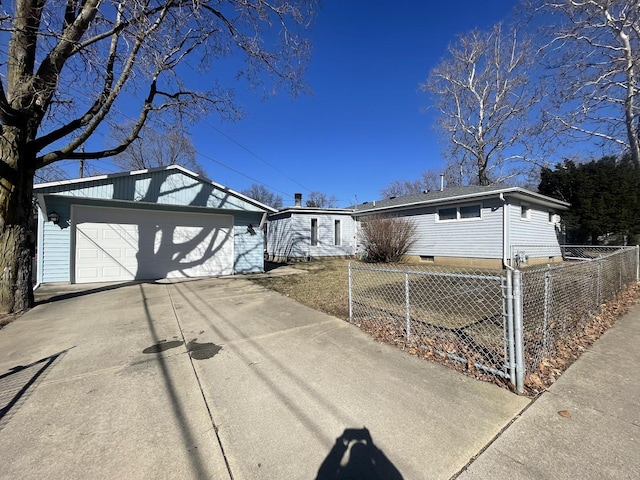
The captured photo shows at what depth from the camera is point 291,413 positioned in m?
2.33

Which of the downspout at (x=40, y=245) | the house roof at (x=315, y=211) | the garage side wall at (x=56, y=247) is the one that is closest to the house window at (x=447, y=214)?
the house roof at (x=315, y=211)

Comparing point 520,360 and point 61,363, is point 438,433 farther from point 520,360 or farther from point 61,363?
point 61,363

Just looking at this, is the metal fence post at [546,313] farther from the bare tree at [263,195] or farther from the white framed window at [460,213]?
the bare tree at [263,195]

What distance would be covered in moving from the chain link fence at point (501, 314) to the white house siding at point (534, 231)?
175 inches

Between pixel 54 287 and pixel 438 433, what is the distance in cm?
1012

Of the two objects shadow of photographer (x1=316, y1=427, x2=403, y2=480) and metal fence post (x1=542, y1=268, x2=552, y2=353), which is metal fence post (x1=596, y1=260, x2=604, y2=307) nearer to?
metal fence post (x1=542, y1=268, x2=552, y2=353)

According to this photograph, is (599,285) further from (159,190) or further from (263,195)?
(263,195)

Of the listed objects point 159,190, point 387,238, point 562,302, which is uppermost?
point 159,190

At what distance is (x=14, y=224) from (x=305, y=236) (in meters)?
12.5

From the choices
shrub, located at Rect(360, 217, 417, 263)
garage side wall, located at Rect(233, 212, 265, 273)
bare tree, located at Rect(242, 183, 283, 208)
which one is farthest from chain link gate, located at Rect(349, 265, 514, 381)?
bare tree, located at Rect(242, 183, 283, 208)

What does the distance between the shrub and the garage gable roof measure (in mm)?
4964

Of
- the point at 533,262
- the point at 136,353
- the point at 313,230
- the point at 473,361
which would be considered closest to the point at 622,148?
the point at 533,262

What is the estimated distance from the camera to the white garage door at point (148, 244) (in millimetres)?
8969

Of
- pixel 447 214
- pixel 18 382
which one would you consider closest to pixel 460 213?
pixel 447 214
